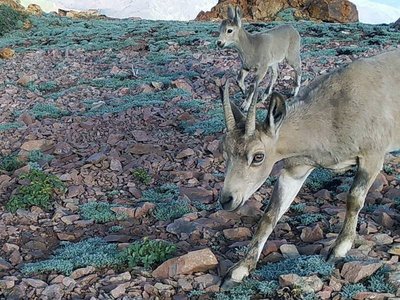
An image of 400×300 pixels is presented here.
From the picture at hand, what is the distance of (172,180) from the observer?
27.9 feet

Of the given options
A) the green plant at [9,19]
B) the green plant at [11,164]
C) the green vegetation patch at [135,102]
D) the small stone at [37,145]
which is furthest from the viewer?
the green plant at [9,19]

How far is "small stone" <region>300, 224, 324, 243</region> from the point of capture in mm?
6162

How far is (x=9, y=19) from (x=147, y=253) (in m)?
28.1

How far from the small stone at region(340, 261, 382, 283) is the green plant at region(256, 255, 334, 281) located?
0.13 m

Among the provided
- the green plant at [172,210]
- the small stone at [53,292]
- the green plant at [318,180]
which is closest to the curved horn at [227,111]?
the small stone at [53,292]

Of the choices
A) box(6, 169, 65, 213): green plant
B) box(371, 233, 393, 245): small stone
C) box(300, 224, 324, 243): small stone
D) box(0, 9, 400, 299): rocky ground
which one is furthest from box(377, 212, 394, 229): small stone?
box(6, 169, 65, 213): green plant

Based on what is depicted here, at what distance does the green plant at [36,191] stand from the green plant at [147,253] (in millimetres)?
2314

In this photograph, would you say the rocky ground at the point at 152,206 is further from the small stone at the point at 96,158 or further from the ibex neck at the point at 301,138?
the ibex neck at the point at 301,138

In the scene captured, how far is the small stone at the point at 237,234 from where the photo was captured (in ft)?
21.1

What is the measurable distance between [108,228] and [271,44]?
25.6ft

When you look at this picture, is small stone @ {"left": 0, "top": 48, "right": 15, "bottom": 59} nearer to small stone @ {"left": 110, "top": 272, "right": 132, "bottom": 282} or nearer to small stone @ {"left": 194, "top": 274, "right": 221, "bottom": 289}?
small stone @ {"left": 110, "top": 272, "right": 132, "bottom": 282}

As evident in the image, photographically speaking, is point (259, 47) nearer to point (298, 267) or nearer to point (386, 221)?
point (386, 221)

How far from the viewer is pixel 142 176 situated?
8.59 meters

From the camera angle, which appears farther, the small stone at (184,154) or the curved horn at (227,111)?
the small stone at (184,154)
